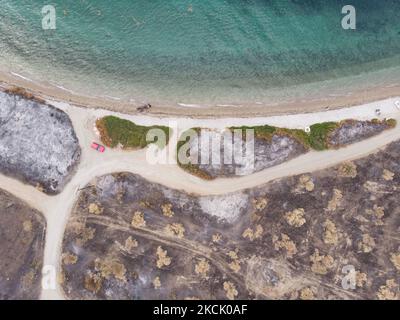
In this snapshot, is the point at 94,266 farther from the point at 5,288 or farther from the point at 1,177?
the point at 1,177

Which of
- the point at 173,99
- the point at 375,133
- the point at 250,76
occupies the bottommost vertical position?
the point at 375,133

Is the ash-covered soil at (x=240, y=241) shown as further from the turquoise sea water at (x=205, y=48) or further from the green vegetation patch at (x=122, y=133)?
the turquoise sea water at (x=205, y=48)

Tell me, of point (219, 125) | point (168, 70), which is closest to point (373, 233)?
point (219, 125)

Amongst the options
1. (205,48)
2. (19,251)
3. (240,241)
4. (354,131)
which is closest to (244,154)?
(240,241)

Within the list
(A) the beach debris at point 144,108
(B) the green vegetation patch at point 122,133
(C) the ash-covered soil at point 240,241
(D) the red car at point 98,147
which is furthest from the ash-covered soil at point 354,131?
(D) the red car at point 98,147

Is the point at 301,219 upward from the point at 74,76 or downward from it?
downward

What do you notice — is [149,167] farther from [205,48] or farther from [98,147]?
[205,48]

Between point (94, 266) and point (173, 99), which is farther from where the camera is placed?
point (173, 99)
